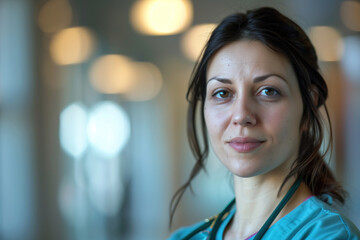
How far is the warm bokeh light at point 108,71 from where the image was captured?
4008 millimetres

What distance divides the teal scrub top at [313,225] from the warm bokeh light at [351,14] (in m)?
2.43

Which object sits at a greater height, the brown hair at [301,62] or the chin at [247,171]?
the brown hair at [301,62]

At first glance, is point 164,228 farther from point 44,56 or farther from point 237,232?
point 237,232

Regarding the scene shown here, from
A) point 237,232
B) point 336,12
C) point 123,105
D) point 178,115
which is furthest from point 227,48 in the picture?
point 123,105

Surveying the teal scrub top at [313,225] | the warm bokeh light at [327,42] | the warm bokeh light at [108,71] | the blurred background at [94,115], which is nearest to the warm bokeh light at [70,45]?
the blurred background at [94,115]

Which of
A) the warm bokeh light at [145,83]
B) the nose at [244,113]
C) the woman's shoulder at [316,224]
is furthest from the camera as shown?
the warm bokeh light at [145,83]

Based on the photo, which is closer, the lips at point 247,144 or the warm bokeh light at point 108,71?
the lips at point 247,144

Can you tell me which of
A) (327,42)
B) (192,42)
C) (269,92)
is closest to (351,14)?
(327,42)

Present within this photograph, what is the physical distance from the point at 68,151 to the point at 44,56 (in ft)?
2.78

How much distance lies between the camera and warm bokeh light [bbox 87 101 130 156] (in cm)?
399

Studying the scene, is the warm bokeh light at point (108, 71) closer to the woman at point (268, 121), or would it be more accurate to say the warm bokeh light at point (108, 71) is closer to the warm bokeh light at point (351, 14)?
the warm bokeh light at point (351, 14)

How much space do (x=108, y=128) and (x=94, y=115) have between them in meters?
0.17

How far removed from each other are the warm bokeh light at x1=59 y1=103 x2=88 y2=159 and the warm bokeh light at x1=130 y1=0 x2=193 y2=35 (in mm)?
921

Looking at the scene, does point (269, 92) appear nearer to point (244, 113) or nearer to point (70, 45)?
point (244, 113)
